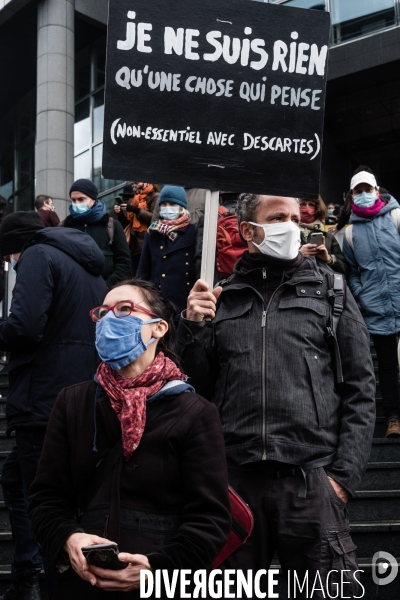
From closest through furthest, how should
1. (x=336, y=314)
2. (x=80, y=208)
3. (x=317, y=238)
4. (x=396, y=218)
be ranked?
(x=336, y=314)
(x=317, y=238)
(x=80, y=208)
(x=396, y=218)

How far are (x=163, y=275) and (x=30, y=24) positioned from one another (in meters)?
16.0

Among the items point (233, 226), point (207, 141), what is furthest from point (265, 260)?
point (233, 226)

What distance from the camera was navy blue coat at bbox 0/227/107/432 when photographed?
3984mm

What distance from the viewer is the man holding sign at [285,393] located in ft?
9.61

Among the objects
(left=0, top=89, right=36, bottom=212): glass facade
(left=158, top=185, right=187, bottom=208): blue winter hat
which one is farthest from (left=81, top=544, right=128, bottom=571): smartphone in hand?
(left=0, top=89, right=36, bottom=212): glass facade

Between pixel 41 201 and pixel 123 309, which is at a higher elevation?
pixel 41 201

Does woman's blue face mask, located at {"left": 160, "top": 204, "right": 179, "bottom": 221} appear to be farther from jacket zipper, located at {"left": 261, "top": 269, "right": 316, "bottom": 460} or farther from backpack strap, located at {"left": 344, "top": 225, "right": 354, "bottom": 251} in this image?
jacket zipper, located at {"left": 261, "top": 269, "right": 316, "bottom": 460}

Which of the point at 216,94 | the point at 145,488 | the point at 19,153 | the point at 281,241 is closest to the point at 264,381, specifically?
the point at 281,241

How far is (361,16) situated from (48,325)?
1377cm

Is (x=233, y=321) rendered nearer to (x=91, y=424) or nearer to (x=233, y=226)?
(x=91, y=424)

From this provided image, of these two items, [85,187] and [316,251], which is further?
[85,187]

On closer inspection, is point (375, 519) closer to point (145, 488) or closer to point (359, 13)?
point (145, 488)

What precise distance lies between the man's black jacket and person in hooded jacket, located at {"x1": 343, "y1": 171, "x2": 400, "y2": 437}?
3114mm

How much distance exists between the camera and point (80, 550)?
237 centimetres
